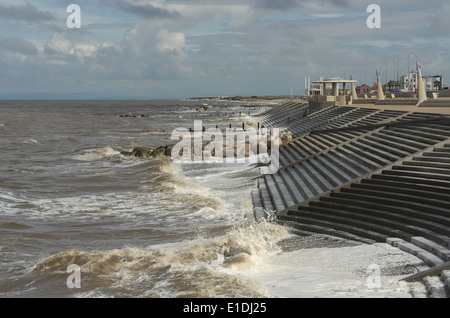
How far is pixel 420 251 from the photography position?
11.6 meters

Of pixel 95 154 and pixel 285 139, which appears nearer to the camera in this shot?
pixel 285 139

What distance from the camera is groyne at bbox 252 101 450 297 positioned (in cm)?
1272

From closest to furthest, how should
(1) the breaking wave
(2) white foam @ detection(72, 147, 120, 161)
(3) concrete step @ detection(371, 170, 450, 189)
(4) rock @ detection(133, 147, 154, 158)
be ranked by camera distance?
(1) the breaking wave, (3) concrete step @ detection(371, 170, 450, 189), (4) rock @ detection(133, 147, 154, 158), (2) white foam @ detection(72, 147, 120, 161)

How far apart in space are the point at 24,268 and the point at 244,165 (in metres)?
16.7

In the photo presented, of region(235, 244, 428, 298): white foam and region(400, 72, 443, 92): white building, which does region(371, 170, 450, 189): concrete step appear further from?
region(400, 72, 443, 92): white building

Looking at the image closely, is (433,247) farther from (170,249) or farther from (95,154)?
(95,154)

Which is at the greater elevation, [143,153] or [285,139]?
[285,139]

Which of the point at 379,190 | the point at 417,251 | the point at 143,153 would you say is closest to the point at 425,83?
the point at 143,153

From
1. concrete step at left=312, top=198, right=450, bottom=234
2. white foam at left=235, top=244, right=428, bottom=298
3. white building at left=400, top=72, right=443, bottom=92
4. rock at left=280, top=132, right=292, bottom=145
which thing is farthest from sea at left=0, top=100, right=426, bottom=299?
white building at left=400, top=72, right=443, bottom=92

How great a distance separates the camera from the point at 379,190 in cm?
1544

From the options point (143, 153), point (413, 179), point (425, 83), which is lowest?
point (143, 153)
